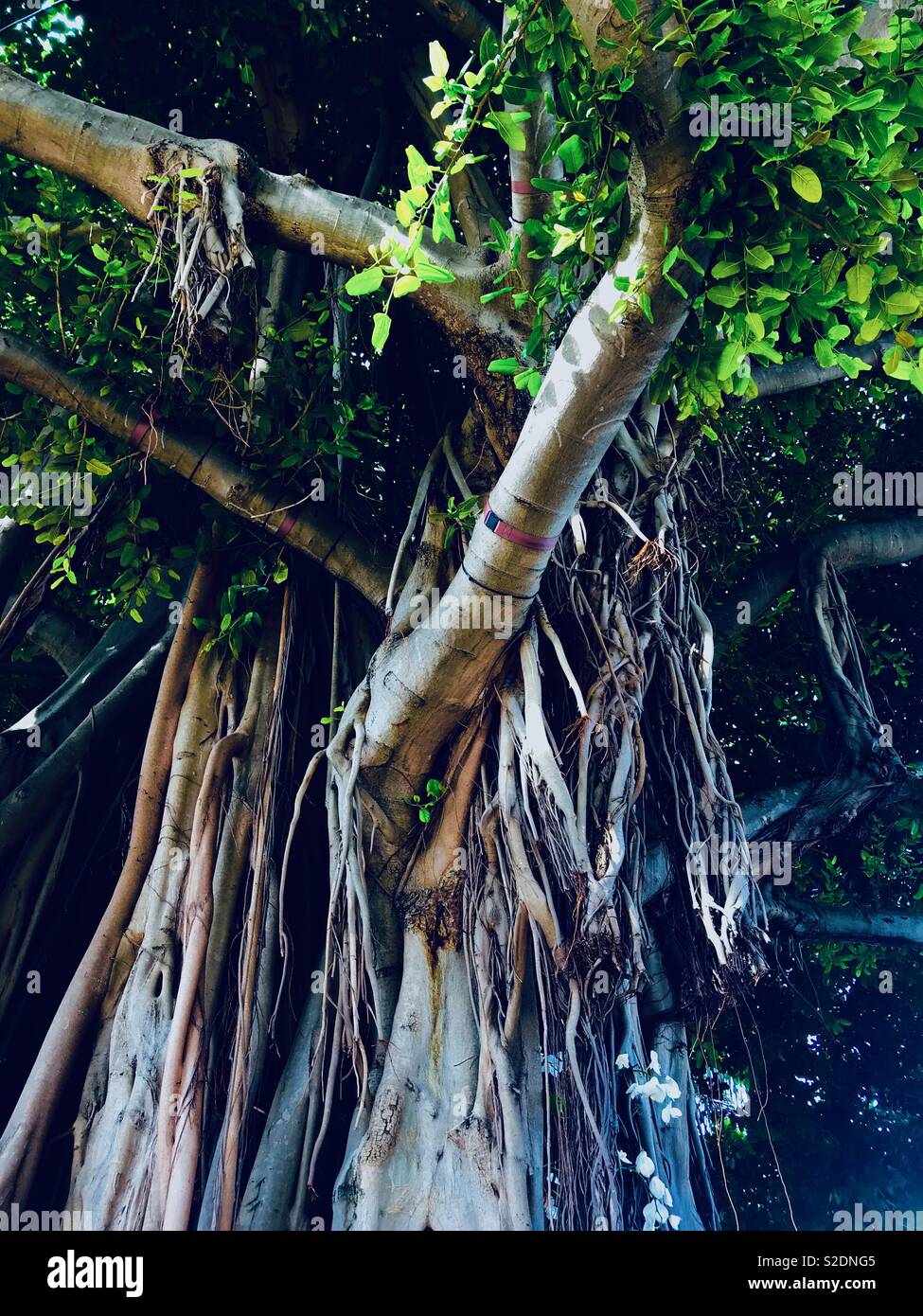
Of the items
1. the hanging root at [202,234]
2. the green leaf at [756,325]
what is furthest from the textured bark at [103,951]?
the green leaf at [756,325]

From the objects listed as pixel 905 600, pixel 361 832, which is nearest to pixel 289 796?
pixel 361 832

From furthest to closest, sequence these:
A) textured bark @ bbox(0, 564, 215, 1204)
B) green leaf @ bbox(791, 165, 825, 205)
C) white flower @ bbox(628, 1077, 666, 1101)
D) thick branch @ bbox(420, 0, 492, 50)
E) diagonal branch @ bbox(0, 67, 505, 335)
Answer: thick branch @ bbox(420, 0, 492, 50) → white flower @ bbox(628, 1077, 666, 1101) → textured bark @ bbox(0, 564, 215, 1204) → diagonal branch @ bbox(0, 67, 505, 335) → green leaf @ bbox(791, 165, 825, 205)

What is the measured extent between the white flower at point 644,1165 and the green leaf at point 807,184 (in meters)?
2.69

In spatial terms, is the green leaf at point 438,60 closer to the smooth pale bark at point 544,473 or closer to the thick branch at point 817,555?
the smooth pale bark at point 544,473

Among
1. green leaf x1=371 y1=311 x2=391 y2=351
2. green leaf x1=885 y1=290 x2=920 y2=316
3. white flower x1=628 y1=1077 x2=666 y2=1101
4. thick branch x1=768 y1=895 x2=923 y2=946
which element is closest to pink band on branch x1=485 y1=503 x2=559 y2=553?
green leaf x1=371 y1=311 x2=391 y2=351

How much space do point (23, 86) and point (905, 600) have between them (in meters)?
4.50

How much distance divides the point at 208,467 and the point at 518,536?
124 cm

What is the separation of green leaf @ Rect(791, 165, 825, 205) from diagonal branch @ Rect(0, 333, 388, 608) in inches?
71.2

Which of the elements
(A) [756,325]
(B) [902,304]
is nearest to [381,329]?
(A) [756,325]

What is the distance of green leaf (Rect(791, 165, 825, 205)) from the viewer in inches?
68.9

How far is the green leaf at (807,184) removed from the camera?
175 centimetres

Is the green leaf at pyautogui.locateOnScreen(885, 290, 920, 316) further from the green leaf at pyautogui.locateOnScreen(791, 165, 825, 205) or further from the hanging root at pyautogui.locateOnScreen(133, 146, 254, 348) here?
the hanging root at pyautogui.locateOnScreen(133, 146, 254, 348)

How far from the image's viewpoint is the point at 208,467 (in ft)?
10.3

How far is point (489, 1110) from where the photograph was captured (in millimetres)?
2586
